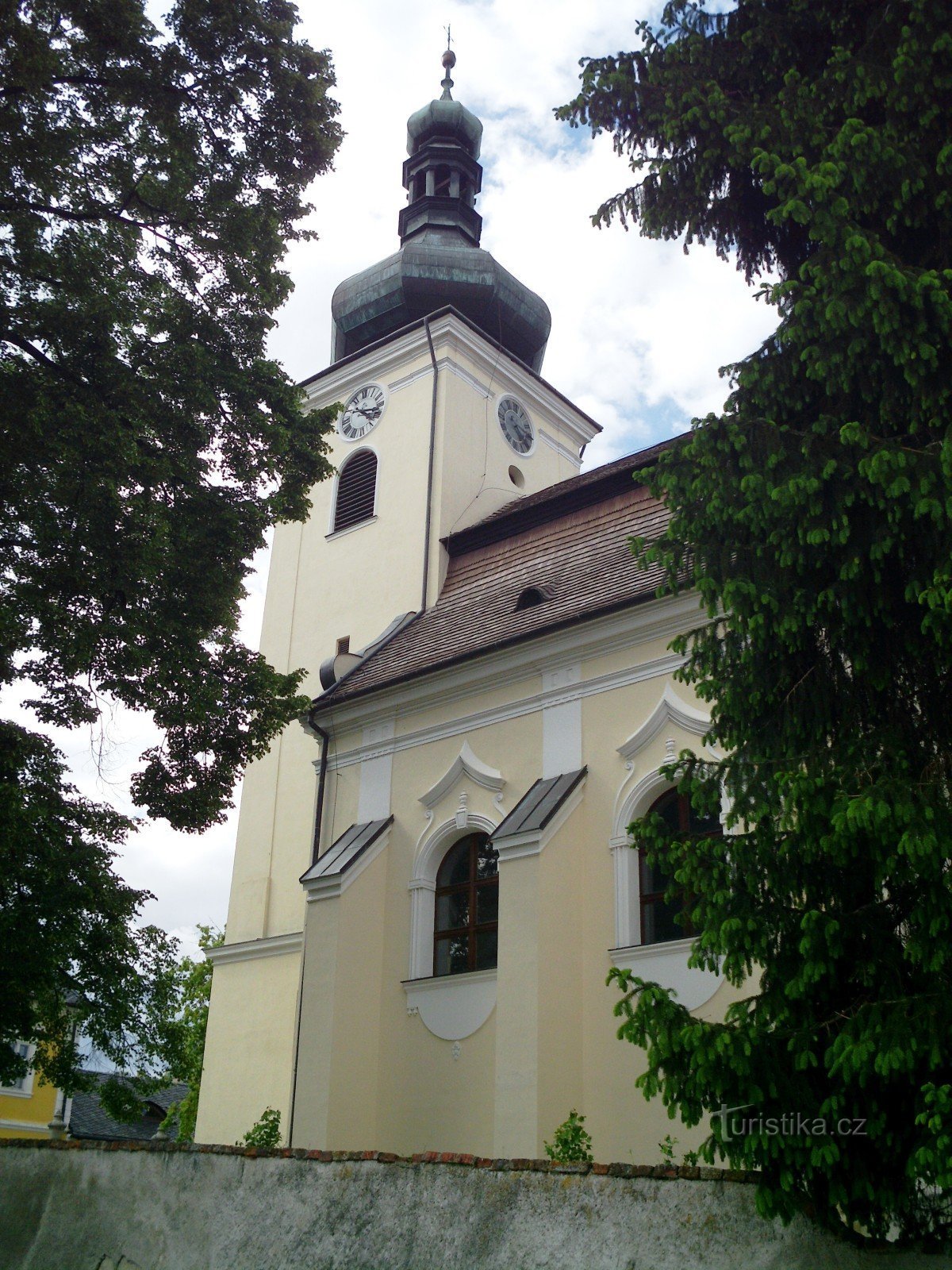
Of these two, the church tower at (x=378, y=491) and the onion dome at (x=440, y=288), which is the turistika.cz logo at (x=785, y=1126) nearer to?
the church tower at (x=378, y=491)

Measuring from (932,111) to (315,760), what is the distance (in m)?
11.7

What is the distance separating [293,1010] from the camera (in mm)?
16828

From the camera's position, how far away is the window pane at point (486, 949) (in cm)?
1390

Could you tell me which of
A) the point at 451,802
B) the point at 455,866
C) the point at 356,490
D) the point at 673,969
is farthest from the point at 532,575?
the point at 673,969

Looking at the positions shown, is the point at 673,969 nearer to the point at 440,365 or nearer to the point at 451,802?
the point at 451,802

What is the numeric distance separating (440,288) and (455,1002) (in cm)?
1351

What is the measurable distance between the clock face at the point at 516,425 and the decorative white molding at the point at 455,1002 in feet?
35.9

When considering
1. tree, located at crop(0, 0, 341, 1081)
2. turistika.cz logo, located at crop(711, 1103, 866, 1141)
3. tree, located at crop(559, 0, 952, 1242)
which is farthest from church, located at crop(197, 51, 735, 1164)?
turistika.cz logo, located at crop(711, 1103, 866, 1141)

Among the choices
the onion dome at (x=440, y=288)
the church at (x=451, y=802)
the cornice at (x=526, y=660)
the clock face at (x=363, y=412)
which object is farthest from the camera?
the onion dome at (x=440, y=288)

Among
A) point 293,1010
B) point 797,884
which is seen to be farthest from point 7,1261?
point 293,1010

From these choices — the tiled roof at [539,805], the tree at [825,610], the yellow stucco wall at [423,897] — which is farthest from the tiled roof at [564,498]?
the tree at [825,610]

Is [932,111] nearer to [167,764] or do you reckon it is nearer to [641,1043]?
[641,1043]

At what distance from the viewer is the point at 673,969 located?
12.1m

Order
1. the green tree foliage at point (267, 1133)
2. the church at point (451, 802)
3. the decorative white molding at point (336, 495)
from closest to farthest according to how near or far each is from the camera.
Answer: the church at point (451, 802) → the green tree foliage at point (267, 1133) → the decorative white molding at point (336, 495)
